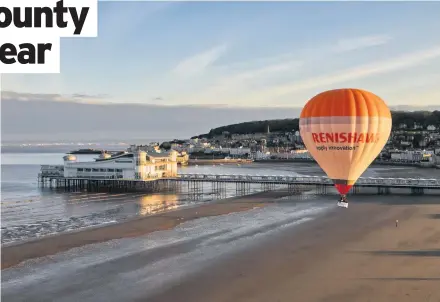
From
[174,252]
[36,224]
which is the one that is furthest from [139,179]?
[174,252]

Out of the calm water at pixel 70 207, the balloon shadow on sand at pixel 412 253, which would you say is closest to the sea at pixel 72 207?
the calm water at pixel 70 207

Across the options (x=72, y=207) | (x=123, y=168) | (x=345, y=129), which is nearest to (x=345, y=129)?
(x=345, y=129)

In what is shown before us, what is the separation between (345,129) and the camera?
23.2 meters

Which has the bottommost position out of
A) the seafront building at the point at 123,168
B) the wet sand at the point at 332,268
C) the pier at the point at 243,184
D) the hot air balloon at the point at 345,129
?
the wet sand at the point at 332,268

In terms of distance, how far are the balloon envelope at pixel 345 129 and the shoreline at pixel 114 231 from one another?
1089 cm

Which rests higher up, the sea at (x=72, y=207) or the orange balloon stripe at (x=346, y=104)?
the orange balloon stripe at (x=346, y=104)

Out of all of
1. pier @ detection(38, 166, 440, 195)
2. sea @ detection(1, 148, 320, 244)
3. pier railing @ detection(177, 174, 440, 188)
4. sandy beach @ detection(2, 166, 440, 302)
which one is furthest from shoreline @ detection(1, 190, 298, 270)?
pier @ detection(38, 166, 440, 195)

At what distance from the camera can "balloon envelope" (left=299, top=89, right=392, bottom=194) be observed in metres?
23.2

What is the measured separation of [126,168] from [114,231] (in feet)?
89.3

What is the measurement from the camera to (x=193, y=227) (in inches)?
1148

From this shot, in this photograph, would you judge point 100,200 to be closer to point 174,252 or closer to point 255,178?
point 255,178

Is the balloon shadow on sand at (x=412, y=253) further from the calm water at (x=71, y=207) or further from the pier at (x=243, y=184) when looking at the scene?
the pier at (x=243, y=184)

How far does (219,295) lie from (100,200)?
30.0 m

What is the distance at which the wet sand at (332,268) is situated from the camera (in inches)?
648
